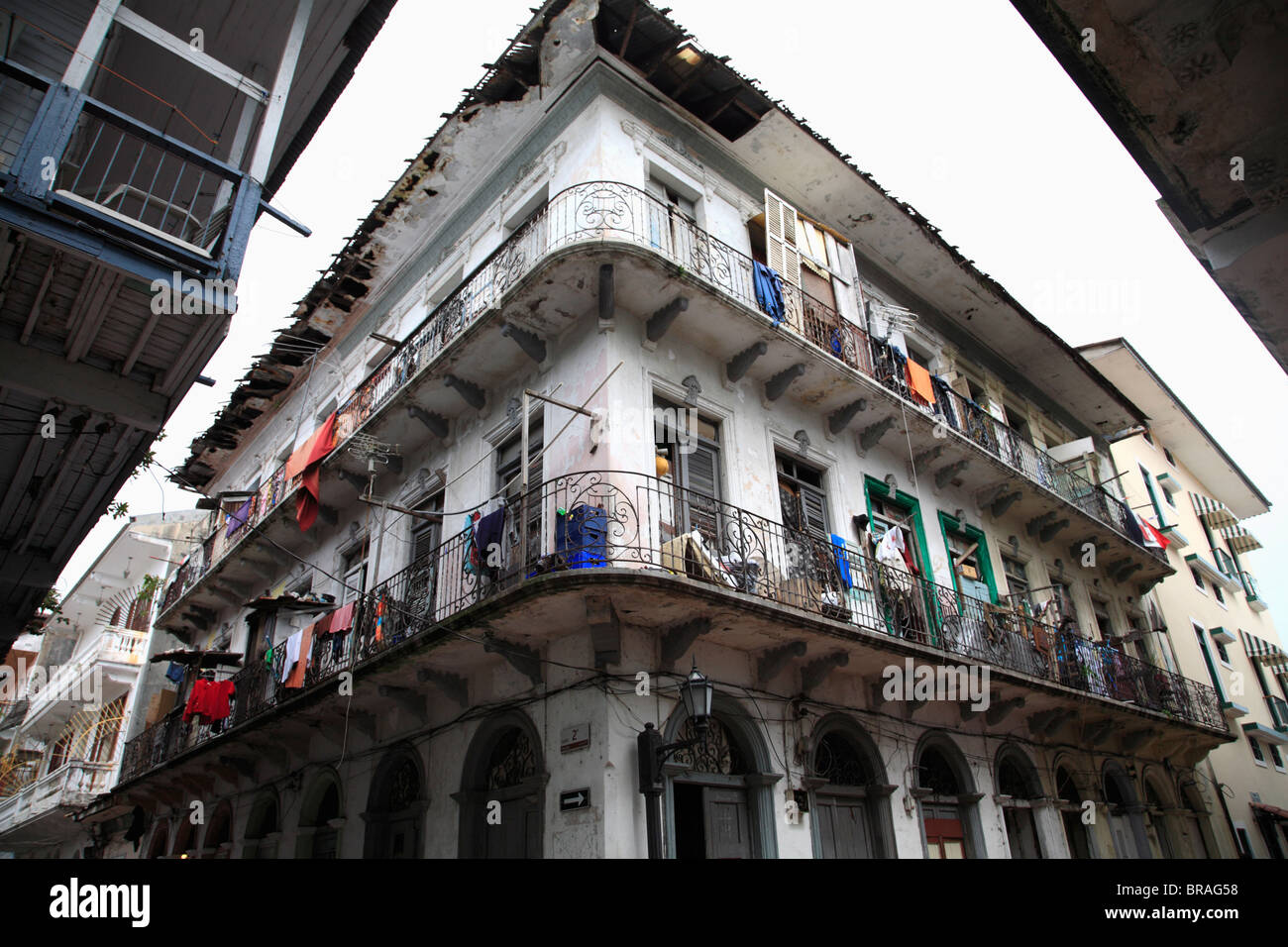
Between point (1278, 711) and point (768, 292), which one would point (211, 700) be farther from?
point (1278, 711)

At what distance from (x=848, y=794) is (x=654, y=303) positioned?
7.15 meters

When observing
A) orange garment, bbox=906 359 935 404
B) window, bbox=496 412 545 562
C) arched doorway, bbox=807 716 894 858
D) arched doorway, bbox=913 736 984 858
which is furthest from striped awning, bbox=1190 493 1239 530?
window, bbox=496 412 545 562

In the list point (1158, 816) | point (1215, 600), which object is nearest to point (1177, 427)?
point (1215, 600)

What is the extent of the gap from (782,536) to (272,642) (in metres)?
10.0

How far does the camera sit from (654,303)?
10.6 m

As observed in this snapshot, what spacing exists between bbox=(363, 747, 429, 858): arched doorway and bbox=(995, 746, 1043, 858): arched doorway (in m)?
9.16

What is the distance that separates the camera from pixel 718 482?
35.6 feet

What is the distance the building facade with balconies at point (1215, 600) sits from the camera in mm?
20391

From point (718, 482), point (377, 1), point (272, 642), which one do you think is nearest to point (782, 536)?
point (718, 482)

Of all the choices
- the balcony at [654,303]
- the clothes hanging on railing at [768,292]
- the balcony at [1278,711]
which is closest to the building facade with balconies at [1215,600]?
the balcony at [1278,711]

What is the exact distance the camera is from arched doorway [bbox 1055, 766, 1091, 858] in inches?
552

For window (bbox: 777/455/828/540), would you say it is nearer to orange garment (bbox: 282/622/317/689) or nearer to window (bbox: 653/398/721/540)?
window (bbox: 653/398/721/540)

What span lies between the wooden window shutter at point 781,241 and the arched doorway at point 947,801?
→ 7774 mm
